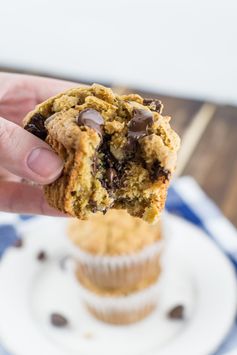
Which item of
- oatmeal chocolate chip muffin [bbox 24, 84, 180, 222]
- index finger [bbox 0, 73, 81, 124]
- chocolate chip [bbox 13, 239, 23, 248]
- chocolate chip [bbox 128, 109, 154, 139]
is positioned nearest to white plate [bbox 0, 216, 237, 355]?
chocolate chip [bbox 13, 239, 23, 248]

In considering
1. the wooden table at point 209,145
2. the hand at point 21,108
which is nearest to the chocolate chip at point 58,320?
the hand at point 21,108

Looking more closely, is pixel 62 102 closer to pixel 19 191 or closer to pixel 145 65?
pixel 19 191

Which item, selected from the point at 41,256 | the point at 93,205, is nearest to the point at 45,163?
the point at 93,205

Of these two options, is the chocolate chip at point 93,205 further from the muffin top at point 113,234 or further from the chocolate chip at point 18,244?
the chocolate chip at point 18,244

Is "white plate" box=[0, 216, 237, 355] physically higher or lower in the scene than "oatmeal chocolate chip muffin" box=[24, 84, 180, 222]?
lower

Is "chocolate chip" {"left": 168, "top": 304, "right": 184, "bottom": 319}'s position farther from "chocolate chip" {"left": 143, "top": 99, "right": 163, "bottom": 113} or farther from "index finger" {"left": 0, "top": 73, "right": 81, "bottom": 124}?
"chocolate chip" {"left": 143, "top": 99, "right": 163, "bottom": 113}
